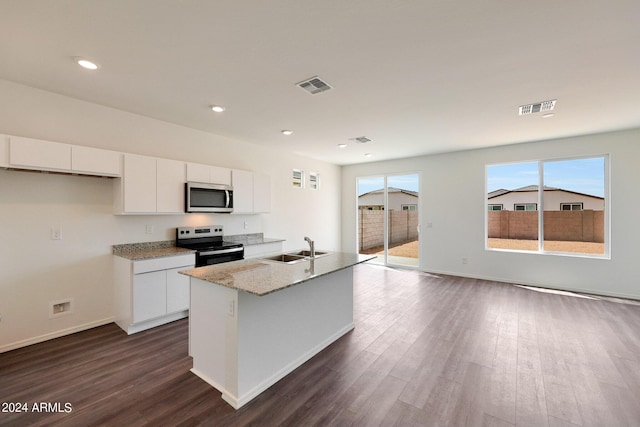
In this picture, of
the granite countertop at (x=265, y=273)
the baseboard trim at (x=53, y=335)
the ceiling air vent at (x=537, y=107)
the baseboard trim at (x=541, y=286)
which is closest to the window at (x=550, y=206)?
the baseboard trim at (x=541, y=286)

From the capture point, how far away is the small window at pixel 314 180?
6.50m

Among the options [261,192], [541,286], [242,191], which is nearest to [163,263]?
[242,191]

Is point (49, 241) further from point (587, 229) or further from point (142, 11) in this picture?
point (587, 229)

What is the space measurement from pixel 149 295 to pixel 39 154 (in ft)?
5.80

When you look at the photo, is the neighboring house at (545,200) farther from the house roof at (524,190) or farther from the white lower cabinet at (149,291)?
the white lower cabinet at (149,291)

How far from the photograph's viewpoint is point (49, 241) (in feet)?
9.52

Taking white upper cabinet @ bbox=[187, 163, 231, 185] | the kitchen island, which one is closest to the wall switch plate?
the kitchen island

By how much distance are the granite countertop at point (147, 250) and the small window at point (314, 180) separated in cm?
350

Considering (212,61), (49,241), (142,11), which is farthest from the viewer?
(49,241)

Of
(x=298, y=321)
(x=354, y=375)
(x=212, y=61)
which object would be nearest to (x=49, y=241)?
(x=212, y=61)

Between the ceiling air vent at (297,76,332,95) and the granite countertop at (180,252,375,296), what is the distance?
5.92ft

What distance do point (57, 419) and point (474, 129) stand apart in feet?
18.2

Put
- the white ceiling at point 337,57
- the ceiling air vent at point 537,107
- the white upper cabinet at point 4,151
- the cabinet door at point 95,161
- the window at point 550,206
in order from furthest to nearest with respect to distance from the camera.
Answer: the window at point 550,206
the ceiling air vent at point 537,107
the cabinet door at point 95,161
the white upper cabinet at point 4,151
the white ceiling at point 337,57

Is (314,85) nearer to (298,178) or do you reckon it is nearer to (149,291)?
(149,291)
